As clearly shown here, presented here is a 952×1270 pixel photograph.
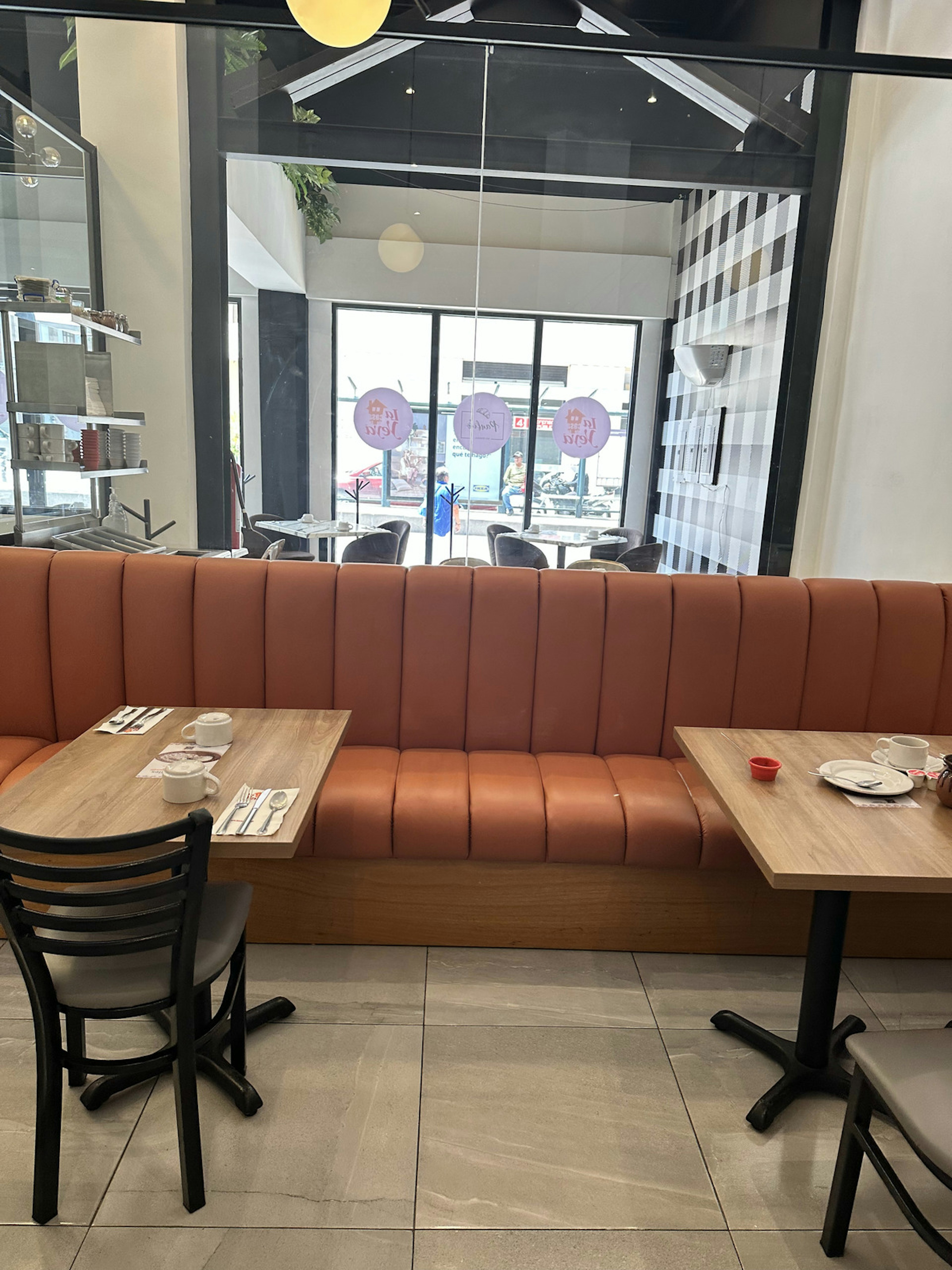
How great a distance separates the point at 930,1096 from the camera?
147cm

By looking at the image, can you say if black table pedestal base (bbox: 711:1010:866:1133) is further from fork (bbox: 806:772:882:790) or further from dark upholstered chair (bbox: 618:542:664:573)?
dark upholstered chair (bbox: 618:542:664:573)

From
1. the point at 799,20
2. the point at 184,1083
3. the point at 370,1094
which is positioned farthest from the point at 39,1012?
the point at 799,20

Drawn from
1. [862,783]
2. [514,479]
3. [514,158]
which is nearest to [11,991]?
[862,783]

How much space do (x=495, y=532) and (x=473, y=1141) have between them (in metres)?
3.10

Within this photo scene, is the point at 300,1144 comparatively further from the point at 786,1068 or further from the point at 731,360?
the point at 731,360

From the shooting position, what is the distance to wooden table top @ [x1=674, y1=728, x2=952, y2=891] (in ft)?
5.41

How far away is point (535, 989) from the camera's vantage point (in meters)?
2.46

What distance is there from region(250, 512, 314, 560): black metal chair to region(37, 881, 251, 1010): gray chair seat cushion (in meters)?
2.78

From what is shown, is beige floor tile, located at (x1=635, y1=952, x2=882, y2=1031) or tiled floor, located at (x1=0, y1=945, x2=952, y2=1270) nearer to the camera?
tiled floor, located at (x1=0, y1=945, x2=952, y2=1270)

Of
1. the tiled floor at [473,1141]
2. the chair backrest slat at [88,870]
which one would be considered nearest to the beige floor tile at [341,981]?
the tiled floor at [473,1141]

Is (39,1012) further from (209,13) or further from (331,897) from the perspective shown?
(209,13)

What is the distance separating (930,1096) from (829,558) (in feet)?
10.4

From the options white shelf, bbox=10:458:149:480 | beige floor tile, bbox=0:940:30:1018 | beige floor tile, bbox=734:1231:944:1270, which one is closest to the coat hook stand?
white shelf, bbox=10:458:149:480

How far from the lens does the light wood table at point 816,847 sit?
1663 millimetres
